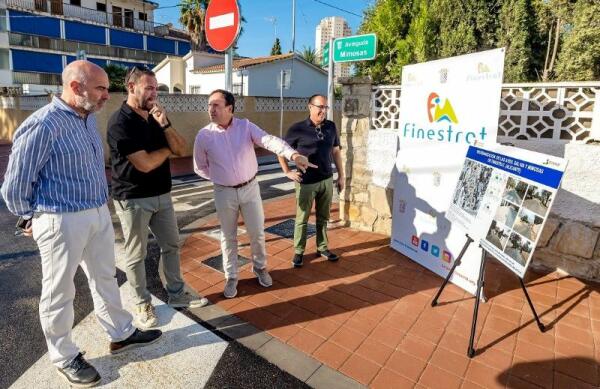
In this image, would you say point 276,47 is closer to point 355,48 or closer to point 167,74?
point 167,74

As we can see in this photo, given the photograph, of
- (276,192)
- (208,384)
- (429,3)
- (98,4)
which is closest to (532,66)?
(429,3)

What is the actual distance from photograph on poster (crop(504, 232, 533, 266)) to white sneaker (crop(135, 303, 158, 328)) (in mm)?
2897

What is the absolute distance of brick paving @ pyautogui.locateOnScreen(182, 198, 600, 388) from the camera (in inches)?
109

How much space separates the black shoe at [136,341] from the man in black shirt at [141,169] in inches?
8.2

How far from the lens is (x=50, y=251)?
2.48 meters

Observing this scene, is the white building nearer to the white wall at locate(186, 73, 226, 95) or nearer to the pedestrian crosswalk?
the white wall at locate(186, 73, 226, 95)

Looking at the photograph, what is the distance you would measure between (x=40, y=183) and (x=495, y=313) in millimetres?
3745

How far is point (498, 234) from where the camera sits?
2998 millimetres

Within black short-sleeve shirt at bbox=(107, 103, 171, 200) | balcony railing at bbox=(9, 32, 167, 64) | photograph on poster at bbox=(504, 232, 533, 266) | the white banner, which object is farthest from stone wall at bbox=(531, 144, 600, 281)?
balcony railing at bbox=(9, 32, 167, 64)

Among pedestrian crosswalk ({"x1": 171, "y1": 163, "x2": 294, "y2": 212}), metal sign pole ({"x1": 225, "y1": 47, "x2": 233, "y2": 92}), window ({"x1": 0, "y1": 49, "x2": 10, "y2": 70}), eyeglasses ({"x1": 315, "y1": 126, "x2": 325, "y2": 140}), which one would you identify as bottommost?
pedestrian crosswalk ({"x1": 171, "y1": 163, "x2": 294, "y2": 212})

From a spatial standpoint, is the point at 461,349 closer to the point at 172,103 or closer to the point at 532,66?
the point at 172,103

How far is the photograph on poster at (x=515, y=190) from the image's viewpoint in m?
2.87

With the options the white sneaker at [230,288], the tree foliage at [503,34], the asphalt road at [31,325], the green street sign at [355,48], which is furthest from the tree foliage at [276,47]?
the white sneaker at [230,288]

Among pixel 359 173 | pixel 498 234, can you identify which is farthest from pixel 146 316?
pixel 359 173
